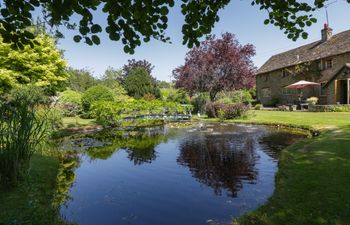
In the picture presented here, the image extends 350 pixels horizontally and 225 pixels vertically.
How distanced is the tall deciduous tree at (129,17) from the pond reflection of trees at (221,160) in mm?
3402

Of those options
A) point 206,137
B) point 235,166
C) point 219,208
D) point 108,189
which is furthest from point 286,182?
point 206,137

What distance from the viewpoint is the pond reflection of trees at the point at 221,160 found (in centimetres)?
590

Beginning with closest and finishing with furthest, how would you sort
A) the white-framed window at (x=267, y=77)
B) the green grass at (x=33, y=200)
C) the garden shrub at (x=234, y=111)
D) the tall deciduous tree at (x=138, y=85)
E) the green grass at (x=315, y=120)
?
the green grass at (x=33, y=200) → the green grass at (x=315, y=120) → the garden shrub at (x=234, y=111) → the white-framed window at (x=267, y=77) → the tall deciduous tree at (x=138, y=85)

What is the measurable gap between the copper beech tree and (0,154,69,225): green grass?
18.0 m

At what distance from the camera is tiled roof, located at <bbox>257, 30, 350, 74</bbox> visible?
24719 mm

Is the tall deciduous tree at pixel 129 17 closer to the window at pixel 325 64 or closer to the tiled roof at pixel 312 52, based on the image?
the tiled roof at pixel 312 52

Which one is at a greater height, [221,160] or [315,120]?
[315,120]

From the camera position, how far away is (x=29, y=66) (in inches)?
792

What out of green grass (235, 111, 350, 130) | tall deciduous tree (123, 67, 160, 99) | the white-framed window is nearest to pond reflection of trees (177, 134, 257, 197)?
green grass (235, 111, 350, 130)

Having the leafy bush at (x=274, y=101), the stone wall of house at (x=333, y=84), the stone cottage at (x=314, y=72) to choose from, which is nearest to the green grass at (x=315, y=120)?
the stone wall of house at (x=333, y=84)

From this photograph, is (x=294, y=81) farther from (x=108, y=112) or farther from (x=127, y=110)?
(x=108, y=112)

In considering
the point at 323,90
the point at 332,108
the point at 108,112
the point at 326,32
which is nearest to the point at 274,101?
the point at 323,90

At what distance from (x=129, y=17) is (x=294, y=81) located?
30644 mm

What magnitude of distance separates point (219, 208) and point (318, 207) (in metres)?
1.59
